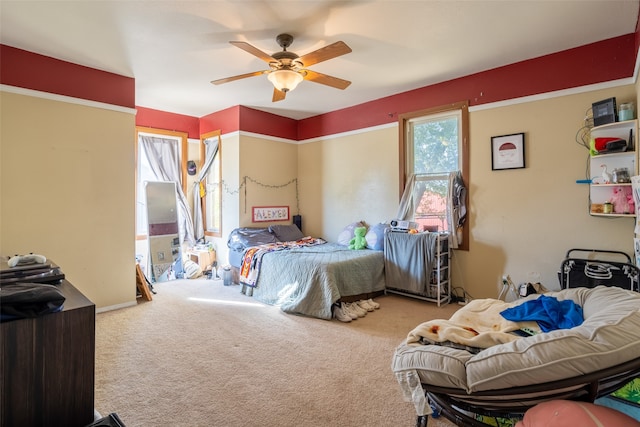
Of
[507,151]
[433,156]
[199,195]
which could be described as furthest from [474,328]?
[199,195]

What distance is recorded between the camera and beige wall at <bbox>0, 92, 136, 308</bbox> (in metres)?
3.07

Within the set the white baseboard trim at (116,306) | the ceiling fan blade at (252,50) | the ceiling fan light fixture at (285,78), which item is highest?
the ceiling fan blade at (252,50)

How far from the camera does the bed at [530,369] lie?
111cm

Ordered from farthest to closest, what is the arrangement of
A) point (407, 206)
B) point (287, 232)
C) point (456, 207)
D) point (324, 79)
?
point (287, 232) → point (407, 206) → point (456, 207) → point (324, 79)

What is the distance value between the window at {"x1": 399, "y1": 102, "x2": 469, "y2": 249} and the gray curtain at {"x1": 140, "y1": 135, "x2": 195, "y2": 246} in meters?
3.53

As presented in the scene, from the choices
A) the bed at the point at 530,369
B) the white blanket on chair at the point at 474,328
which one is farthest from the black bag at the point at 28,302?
the white blanket on chair at the point at 474,328

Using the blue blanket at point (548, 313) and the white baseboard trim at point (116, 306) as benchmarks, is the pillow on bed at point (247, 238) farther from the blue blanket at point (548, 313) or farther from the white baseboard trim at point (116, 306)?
the blue blanket at point (548, 313)

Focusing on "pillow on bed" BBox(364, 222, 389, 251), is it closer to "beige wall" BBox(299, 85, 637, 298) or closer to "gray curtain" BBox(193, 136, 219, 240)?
"beige wall" BBox(299, 85, 637, 298)

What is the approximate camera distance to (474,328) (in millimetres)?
1930

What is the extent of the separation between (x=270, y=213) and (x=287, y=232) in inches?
18.6

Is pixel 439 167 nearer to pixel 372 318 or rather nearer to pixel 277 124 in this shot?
pixel 372 318

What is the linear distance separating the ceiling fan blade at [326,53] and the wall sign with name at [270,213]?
2845 mm

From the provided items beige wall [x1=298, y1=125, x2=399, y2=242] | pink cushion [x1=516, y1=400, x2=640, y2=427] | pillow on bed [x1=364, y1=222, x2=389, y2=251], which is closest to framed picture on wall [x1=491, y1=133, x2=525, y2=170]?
beige wall [x1=298, y1=125, x2=399, y2=242]

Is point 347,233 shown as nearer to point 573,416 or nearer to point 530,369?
point 530,369
